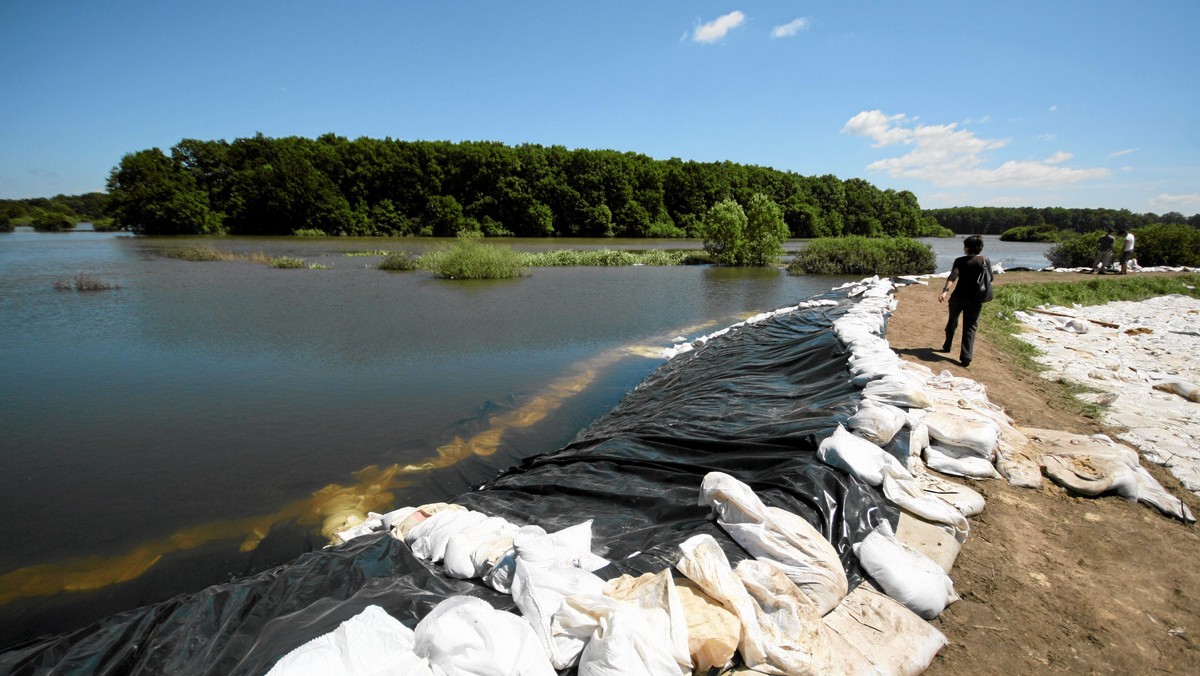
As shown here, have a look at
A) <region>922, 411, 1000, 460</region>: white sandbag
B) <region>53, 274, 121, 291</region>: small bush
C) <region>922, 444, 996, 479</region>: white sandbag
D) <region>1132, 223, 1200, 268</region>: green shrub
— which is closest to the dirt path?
<region>922, 444, 996, 479</region>: white sandbag

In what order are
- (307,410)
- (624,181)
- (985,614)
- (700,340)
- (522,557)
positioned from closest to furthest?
(522,557) < (985,614) < (307,410) < (700,340) < (624,181)

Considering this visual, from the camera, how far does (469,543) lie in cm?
268

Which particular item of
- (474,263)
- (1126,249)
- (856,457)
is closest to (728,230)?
(474,263)

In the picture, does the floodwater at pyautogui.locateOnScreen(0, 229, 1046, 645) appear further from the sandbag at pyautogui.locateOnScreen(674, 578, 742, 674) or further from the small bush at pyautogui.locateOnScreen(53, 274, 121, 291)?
the sandbag at pyautogui.locateOnScreen(674, 578, 742, 674)

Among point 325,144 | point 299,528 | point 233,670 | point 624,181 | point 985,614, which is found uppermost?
point 325,144

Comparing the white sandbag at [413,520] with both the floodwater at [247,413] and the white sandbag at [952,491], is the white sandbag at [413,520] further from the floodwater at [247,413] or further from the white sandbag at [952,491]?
the white sandbag at [952,491]

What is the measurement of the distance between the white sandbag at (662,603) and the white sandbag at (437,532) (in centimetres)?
102

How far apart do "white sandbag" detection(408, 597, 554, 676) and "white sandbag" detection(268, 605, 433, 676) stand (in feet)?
0.16

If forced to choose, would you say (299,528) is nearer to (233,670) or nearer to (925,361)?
(233,670)

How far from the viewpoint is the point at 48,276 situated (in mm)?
17188

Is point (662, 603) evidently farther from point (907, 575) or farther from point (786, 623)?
point (907, 575)

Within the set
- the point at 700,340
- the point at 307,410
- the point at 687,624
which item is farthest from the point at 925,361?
the point at 307,410

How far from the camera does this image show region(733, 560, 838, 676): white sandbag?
1.99 meters

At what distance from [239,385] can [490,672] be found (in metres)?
7.28
